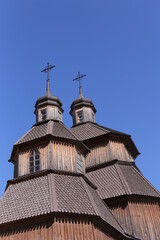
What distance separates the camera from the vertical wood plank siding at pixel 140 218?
18406mm

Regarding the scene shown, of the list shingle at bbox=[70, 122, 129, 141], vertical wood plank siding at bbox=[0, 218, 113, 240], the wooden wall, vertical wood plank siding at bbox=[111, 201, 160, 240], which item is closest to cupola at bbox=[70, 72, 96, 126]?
shingle at bbox=[70, 122, 129, 141]

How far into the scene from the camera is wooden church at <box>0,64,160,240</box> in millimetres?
15055

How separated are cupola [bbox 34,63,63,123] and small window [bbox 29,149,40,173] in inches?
177

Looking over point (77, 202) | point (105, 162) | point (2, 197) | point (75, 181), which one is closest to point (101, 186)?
point (105, 162)

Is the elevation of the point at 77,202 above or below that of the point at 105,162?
below

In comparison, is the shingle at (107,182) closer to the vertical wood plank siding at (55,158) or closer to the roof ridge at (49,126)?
the vertical wood plank siding at (55,158)

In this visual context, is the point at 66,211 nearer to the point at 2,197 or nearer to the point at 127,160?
the point at 2,197

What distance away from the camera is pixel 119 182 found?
20688 millimetres

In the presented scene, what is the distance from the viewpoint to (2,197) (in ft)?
57.3

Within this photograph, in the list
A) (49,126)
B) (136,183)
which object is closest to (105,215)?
(136,183)

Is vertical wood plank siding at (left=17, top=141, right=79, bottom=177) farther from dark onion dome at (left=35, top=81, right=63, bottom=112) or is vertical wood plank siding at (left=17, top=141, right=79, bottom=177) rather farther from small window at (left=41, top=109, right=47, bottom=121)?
dark onion dome at (left=35, top=81, right=63, bottom=112)

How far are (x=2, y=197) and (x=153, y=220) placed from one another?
8705 mm

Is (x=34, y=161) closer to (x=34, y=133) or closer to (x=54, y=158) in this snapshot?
(x=54, y=158)

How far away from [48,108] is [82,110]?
5.87 metres
